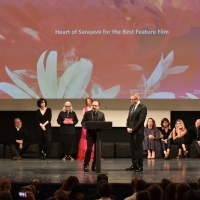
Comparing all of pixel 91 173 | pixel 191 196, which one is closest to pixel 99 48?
pixel 91 173

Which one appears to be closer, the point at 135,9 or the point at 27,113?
the point at 135,9

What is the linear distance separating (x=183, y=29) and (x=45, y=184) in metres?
5.67

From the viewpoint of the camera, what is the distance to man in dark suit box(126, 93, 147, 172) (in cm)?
944

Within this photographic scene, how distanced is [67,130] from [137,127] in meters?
3.04

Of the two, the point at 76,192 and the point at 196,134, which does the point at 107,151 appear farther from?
the point at 76,192

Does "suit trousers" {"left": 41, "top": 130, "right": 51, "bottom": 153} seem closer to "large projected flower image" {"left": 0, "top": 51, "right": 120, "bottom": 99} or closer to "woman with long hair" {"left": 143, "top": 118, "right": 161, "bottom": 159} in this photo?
"large projected flower image" {"left": 0, "top": 51, "right": 120, "bottom": 99}

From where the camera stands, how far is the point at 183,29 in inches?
480

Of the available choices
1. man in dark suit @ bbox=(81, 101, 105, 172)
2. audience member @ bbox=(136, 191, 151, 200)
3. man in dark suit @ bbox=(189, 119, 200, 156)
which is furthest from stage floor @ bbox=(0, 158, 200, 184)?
audience member @ bbox=(136, 191, 151, 200)

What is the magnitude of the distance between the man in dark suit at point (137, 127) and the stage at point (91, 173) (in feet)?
0.81

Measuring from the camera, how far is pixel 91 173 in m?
9.23

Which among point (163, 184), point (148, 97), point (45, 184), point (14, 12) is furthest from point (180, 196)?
point (14, 12)

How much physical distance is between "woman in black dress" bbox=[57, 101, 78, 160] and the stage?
471 millimetres

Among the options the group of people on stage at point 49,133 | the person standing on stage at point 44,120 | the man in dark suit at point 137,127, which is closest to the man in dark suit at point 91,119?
the man in dark suit at point 137,127

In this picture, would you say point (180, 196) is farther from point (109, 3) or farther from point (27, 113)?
point (27, 113)
